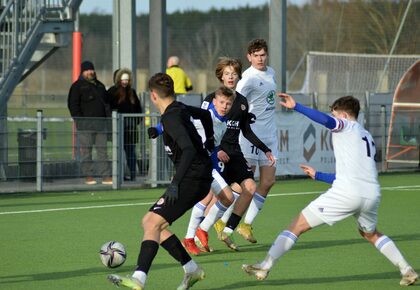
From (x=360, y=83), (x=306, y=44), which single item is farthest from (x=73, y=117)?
(x=306, y=44)

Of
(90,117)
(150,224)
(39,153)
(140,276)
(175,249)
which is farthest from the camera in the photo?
(90,117)

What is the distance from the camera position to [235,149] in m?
12.4

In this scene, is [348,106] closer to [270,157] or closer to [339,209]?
[339,209]

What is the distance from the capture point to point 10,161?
19.7 m

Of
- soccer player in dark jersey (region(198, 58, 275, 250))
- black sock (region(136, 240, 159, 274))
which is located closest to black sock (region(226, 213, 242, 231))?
soccer player in dark jersey (region(198, 58, 275, 250))

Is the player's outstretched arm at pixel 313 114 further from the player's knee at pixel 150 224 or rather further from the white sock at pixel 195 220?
the white sock at pixel 195 220

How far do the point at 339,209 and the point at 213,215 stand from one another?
108 inches

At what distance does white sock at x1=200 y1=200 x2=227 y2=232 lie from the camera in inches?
476

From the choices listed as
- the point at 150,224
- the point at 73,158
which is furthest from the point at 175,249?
the point at 73,158

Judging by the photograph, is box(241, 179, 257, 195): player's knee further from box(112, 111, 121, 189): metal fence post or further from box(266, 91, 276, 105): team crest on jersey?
box(112, 111, 121, 189): metal fence post

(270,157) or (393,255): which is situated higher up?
(270,157)

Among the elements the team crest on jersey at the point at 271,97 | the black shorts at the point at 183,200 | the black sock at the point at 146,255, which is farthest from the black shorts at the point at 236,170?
the black sock at the point at 146,255

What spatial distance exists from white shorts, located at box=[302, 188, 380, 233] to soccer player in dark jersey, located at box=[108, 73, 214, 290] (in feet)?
3.17

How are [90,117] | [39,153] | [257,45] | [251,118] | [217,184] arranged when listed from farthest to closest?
[90,117], [39,153], [257,45], [251,118], [217,184]
